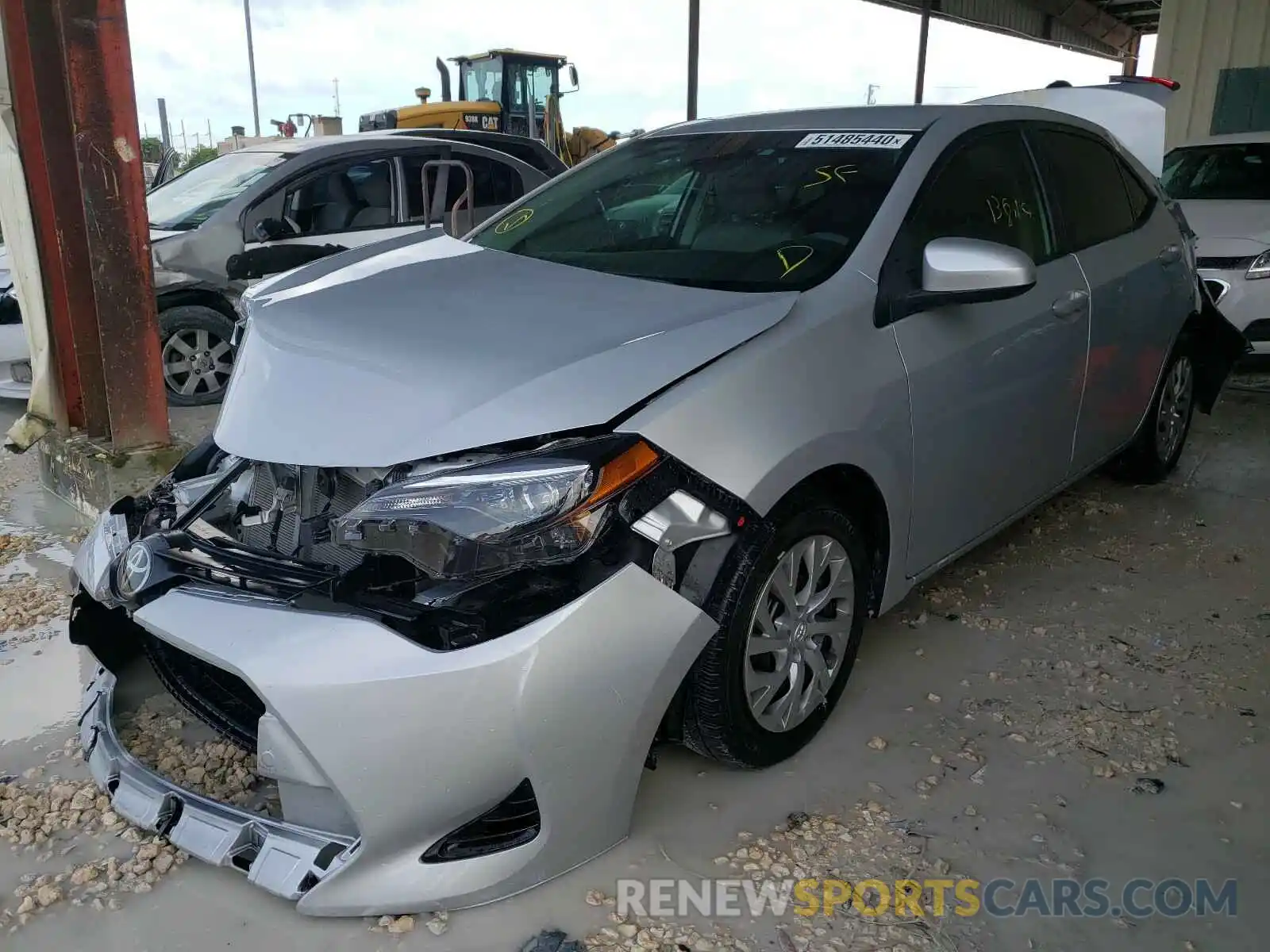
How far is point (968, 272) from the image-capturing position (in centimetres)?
240

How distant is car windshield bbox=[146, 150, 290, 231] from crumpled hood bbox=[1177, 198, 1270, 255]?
18.4 feet

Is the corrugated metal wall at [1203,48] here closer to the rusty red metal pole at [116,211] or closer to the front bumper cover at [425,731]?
the rusty red metal pole at [116,211]

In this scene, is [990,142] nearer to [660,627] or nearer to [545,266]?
[545,266]

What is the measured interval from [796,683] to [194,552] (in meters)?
1.35

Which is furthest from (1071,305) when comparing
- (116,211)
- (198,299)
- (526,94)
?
(526,94)

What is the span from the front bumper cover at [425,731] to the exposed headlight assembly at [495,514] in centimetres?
13

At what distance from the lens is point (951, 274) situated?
2416 mm

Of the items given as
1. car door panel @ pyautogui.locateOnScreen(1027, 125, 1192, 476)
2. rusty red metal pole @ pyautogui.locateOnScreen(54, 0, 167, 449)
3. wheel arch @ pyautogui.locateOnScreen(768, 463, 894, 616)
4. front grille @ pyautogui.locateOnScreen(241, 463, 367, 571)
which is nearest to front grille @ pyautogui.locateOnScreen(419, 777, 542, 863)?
front grille @ pyautogui.locateOnScreen(241, 463, 367, 571)

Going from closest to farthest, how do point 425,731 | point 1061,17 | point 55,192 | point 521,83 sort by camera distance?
point 425,731
point 55,192
point 521,83
point 1061,17

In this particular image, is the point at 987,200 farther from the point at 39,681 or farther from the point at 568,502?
the point at 39,681

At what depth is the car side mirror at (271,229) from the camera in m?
5.75

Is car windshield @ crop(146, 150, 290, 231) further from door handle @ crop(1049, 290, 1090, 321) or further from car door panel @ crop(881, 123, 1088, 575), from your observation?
door handle @ crop(1049, 290, 1090, 321)

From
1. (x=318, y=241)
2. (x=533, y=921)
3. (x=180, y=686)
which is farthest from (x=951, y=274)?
(x=318, y=241)

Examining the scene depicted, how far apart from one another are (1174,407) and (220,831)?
13.3 ft
